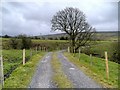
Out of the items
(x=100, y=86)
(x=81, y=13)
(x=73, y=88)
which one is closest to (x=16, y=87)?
(x=73, y=88)

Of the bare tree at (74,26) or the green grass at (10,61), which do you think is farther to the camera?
the bare tree at (74,26)

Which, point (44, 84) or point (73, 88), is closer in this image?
point (73, 88)

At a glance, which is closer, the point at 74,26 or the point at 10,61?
the point at 10,61

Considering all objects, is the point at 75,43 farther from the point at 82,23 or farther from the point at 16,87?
the point at 16,87

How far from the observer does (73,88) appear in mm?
14523

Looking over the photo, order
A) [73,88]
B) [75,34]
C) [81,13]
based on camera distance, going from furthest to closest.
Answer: [81,13]
[75,34]
[73,88]

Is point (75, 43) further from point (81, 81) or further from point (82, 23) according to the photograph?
point (81, 81)

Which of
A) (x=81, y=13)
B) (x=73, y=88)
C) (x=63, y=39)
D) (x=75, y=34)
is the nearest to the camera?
(x=73, y=88)

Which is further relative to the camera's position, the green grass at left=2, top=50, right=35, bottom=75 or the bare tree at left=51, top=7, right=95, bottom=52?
the bare tree at left=51, top=7, right=95, bottom=52

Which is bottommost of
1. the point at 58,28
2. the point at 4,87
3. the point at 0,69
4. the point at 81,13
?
the point at 4,87

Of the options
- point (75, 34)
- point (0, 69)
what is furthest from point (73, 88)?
point (75, 34)

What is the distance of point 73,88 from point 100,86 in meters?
1.77

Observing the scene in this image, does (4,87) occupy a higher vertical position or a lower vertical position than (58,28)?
lower

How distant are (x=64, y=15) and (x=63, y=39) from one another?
66930 millimetres
